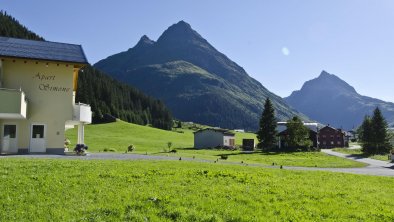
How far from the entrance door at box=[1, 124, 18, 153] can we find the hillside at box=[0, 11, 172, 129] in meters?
94.6

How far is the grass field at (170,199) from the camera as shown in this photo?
465 inches

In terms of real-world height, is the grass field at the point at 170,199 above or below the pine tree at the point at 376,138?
below

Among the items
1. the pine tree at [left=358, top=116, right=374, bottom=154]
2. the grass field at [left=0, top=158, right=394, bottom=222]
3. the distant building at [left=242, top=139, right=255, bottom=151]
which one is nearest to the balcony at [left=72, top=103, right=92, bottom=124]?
the grass field at [left=0, top=158, right=394, bottom=222]

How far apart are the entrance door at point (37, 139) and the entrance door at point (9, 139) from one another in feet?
4.79

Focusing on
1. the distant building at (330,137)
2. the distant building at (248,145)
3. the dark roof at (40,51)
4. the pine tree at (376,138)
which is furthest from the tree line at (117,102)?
the dark roof at (40,51)

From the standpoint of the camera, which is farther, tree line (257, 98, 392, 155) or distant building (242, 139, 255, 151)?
distant building (242, 139, 255, 151)

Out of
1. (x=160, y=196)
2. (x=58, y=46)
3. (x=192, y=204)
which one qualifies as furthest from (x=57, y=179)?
(x=58, y=46)

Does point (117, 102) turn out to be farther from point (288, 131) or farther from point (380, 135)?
point (380, 135)

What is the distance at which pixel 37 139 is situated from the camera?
36094 millimetres

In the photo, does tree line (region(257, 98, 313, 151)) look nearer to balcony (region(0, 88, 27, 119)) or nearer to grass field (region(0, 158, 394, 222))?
balcony (region(0, 88, 27, 119))

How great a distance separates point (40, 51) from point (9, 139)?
9041 mm

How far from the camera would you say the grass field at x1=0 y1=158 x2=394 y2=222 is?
1181 centimetres

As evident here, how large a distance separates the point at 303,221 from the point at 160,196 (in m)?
5.17

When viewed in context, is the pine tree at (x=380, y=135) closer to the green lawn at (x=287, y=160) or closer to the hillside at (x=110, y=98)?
the green lawn at (x=287, y=160)
